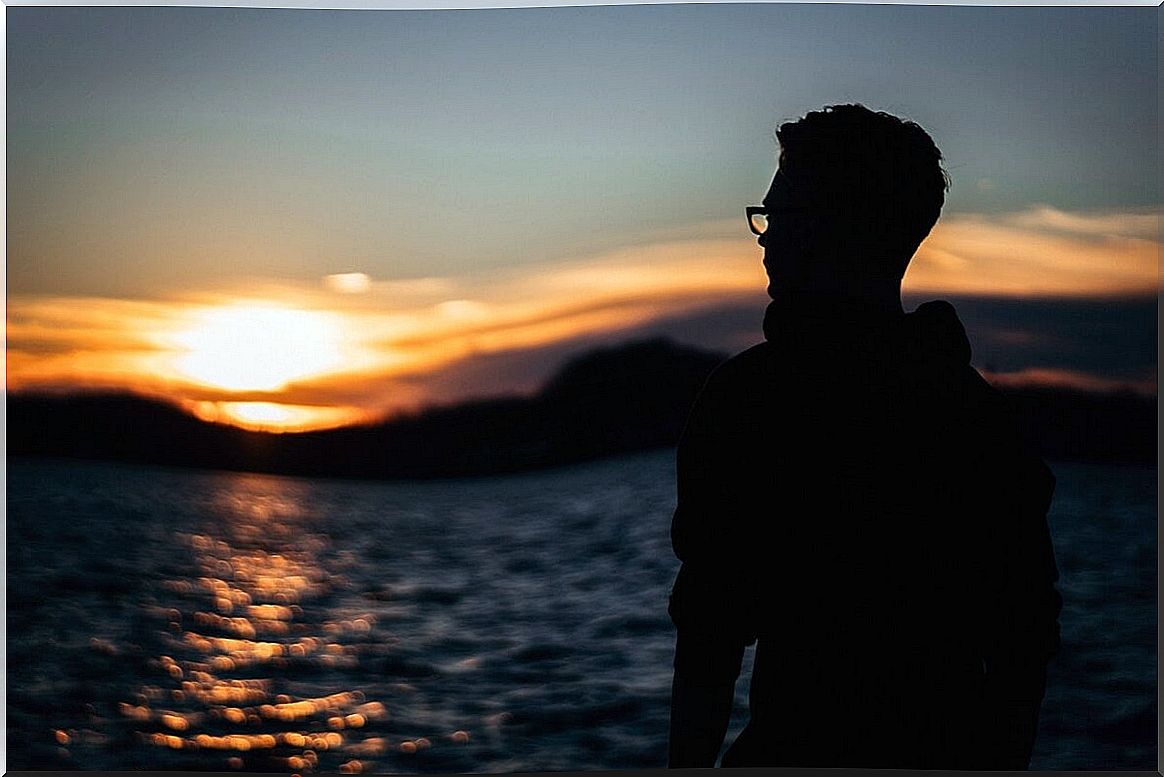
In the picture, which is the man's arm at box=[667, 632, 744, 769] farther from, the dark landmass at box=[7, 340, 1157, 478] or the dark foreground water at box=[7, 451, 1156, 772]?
the dark landmass at box=[7, 340, 1157, 478]

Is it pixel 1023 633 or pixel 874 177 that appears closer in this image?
pixel 1023 633

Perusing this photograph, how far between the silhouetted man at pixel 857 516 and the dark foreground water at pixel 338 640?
1810mm

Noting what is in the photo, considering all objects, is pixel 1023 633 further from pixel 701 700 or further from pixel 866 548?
pixel 701 700

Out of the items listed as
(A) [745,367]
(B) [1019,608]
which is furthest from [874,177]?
(B) [1019,608]

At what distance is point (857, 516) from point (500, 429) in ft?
8.71

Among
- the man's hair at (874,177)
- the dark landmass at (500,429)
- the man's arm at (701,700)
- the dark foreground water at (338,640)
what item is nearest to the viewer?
the man's arm at (701,700)

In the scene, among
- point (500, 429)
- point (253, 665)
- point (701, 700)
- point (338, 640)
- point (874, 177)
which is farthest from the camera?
point (500, 429)

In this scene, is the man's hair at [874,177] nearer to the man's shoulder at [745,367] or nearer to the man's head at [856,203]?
the man's head at [856,203]

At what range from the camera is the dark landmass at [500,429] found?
11.2 feet

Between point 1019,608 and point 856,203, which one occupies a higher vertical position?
point 856,203

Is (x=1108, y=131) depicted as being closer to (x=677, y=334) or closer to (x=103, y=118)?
(x=677, y=334)

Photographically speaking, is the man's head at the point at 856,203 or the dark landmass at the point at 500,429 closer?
the man's head at the point at 856,203

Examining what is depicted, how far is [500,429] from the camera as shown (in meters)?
4.12

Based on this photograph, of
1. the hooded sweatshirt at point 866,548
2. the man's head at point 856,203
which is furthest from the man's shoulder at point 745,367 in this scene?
the man's head at point 856,203
